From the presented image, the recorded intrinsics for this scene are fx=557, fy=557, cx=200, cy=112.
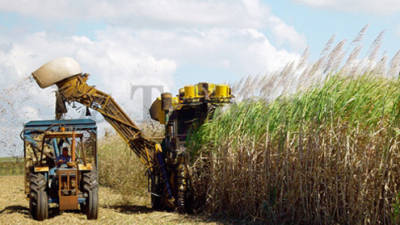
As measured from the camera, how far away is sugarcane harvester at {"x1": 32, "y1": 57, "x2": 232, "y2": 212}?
449 inches

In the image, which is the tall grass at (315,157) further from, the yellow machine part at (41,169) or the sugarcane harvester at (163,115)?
the yellow machine part at (41,169)

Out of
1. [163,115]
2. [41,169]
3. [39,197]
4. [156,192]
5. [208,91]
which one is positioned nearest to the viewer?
[39,197]

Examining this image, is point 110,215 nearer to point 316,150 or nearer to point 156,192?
point 156,192

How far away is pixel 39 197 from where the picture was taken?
35.5 ft

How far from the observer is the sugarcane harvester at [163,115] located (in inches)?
449

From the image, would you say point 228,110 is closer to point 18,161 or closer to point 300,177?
point 300,177

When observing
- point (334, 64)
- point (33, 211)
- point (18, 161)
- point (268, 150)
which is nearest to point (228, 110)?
point (268, 150)

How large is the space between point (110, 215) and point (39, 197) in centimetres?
157

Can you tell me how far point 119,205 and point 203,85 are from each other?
4.08 metres

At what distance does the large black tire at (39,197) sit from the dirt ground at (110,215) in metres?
0.16

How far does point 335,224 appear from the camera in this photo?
795 centimetres

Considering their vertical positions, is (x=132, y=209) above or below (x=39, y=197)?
below

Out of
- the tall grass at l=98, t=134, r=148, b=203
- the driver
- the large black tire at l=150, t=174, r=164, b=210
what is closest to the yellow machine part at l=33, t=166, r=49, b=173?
the driver

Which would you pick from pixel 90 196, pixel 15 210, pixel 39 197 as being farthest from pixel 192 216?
pixel 15 210
